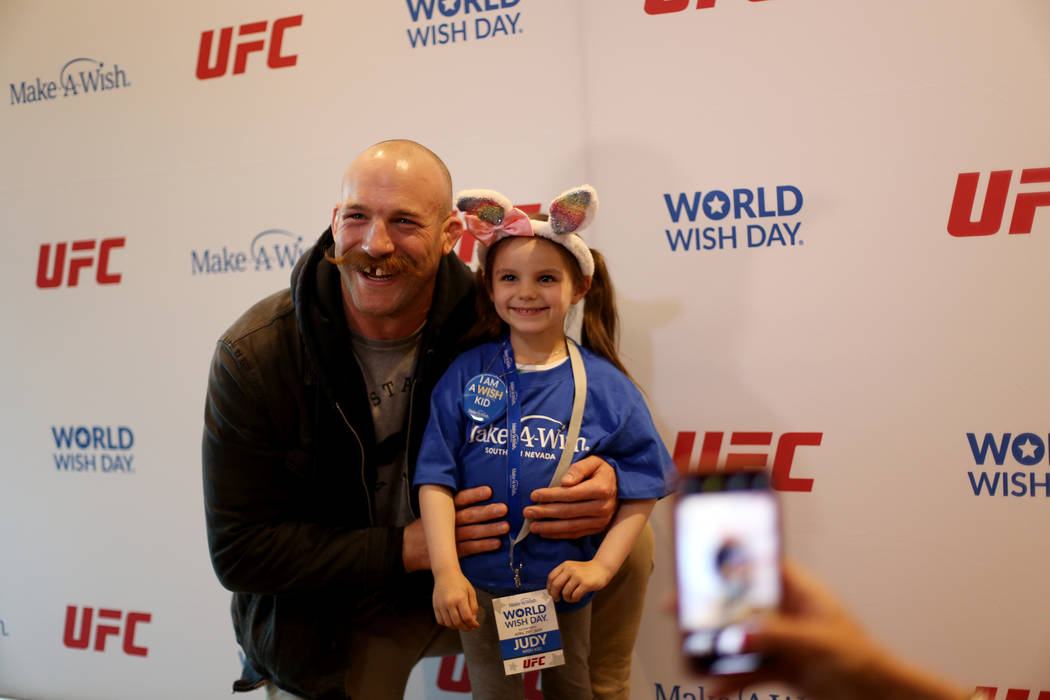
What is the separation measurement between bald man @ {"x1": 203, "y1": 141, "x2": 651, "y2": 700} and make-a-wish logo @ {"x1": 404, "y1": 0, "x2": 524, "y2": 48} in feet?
2.32

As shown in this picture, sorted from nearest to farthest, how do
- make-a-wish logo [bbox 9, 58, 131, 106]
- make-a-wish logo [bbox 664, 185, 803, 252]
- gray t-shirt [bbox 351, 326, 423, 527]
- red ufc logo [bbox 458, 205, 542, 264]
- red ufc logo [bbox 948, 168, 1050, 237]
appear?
gray t-shirt [bbox 351, 326, 423, 527]
red ufc logo [bbox 948, 168, 1050, 237]
make-a-wish logo [bbox 664, 185, 803, 252]
red ufc logo [bbox 458, 205, 542, 264]
make-a-wish logo [bbox 9, 58, 131, 106]

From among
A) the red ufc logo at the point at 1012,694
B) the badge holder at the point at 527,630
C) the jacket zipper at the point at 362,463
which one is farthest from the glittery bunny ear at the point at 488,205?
the red ufc logo at the point at 1012,694

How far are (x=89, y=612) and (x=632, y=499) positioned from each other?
240 centimetres

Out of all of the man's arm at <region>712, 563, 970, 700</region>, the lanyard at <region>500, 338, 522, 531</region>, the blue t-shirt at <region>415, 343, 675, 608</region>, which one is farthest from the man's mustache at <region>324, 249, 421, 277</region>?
the man's arm at <region>712, 563, 970, 700</region>

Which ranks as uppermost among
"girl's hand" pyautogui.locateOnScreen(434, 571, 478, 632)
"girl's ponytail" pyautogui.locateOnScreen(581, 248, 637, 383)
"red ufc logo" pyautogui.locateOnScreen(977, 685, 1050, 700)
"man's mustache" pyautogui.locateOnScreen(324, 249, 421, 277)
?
"man's mustache" pyautogui.locateOnScreen(324, 249, 421, 277)

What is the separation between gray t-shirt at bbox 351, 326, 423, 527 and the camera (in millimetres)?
1800

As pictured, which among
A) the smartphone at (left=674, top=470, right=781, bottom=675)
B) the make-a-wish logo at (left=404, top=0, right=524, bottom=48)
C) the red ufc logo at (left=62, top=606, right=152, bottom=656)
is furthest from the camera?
the red ufc logo at (left=62, top=606, right=152, bottom=656)

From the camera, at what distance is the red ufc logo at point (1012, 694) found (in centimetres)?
204

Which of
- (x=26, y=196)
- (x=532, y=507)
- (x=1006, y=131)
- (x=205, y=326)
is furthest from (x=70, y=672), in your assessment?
(x=1006, y=131)

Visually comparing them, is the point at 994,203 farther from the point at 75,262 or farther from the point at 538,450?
the point at 75,262

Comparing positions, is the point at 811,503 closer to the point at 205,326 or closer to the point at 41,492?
the point at 205,326

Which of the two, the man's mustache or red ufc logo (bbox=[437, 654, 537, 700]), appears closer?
the man's mustache

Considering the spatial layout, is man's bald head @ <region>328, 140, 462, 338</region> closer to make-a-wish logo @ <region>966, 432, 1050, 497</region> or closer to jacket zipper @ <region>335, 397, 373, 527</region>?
jacket zipper @ <region>335, 397, 373, 527</region>

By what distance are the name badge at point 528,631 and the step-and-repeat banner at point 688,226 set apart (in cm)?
82
